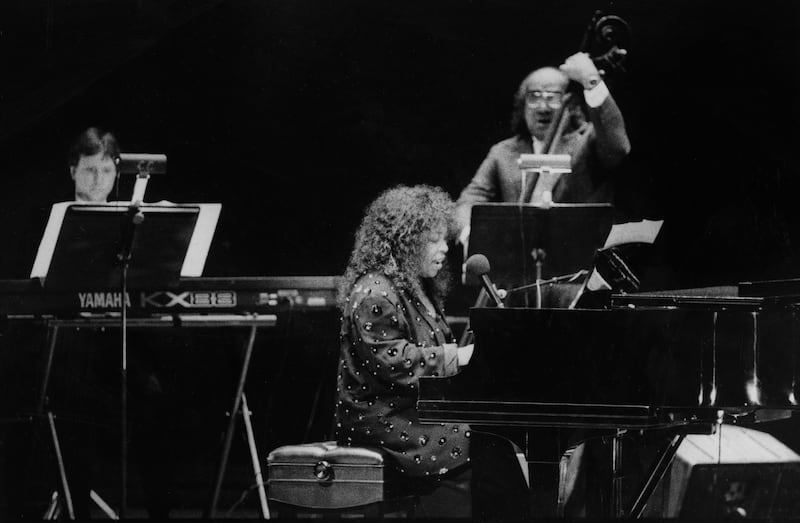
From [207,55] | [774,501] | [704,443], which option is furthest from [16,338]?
[774,501]

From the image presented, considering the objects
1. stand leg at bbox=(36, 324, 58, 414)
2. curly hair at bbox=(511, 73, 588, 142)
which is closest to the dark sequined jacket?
curly hair at bbox=(511, 73, 588, 142)

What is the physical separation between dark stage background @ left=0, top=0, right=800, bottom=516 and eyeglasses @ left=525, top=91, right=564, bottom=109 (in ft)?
0.50

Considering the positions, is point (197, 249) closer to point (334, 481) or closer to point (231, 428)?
point (231, 428)

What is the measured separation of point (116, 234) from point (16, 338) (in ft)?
3.37

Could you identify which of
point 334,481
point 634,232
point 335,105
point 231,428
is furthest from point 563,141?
point 231,428

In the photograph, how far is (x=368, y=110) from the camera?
488 cm

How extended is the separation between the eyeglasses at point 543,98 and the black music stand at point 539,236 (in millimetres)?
1127

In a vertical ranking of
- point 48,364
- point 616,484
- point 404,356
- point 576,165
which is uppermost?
point 576,165

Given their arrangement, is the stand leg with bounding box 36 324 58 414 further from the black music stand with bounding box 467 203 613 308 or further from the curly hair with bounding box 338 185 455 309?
the black music stand with bounding box 467 203 613 308

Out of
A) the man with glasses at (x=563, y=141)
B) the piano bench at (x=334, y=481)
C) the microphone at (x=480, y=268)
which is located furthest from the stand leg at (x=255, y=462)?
the microphone at (x=480, y=268)

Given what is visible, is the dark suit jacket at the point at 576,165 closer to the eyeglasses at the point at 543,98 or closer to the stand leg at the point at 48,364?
the eyeglasses at the point at 543,98

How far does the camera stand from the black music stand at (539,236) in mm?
3500

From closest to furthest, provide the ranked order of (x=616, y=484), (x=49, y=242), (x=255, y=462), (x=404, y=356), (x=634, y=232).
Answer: (x=404, y=356)
(x=616, y=484)
(x=49, y=242)
(x=634, y=232)
(x=255, y=462)

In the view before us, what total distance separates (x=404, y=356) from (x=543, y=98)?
5.40 ft
